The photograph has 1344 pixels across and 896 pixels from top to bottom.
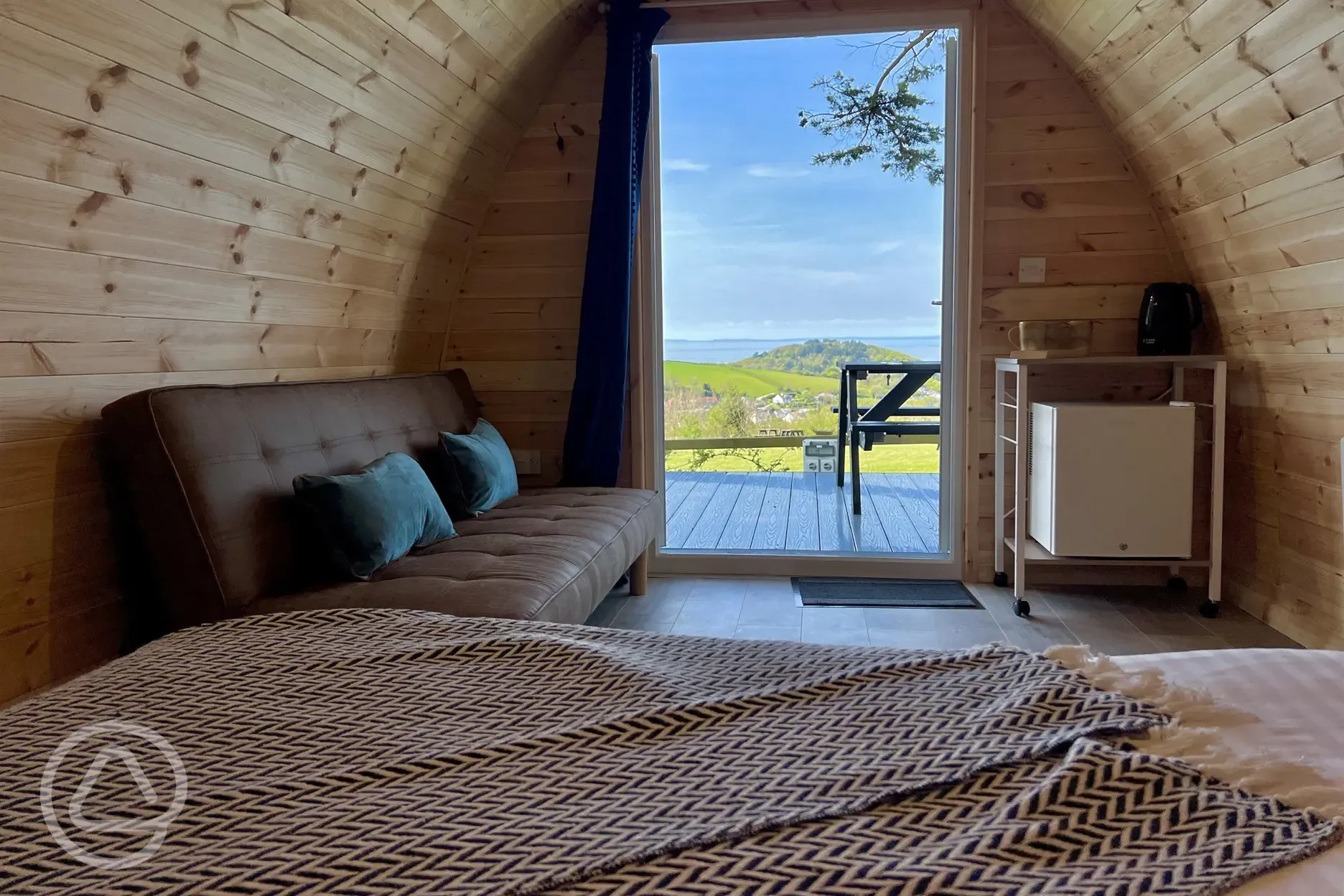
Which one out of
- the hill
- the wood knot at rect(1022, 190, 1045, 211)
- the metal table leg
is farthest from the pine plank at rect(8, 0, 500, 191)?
the metal table leg

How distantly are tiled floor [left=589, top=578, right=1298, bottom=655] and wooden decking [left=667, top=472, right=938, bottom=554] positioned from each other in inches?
19.1

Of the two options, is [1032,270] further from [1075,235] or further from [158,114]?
[158,114]

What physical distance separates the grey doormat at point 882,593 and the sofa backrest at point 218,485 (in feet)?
5.74

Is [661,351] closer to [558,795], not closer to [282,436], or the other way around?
[282,436]

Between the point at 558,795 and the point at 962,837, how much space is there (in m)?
0.35

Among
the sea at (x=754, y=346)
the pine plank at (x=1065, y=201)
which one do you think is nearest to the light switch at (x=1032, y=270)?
the pine plank at (x=1065, y=201)

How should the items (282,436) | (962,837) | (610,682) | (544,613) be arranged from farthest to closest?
1. (282,436)
2. (544,613)
3. (610,682)
4. (962,837)

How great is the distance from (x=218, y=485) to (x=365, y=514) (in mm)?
312

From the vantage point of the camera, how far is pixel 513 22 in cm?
272

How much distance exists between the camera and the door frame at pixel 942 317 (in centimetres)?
314

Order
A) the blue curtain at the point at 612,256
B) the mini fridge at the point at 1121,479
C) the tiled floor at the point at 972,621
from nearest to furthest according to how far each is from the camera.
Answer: the tiled floor at the point at 972,621 → the mini fridge at the point at 1121,479 → the blue curtain at the point at 612,256

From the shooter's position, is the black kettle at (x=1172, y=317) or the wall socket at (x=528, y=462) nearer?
the black kettle at (x=1172, y=317)

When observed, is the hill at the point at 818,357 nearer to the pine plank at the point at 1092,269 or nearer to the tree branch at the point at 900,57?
→ the tree branch at the point at 900,57

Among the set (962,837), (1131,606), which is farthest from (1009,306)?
Answer: (962,837)
